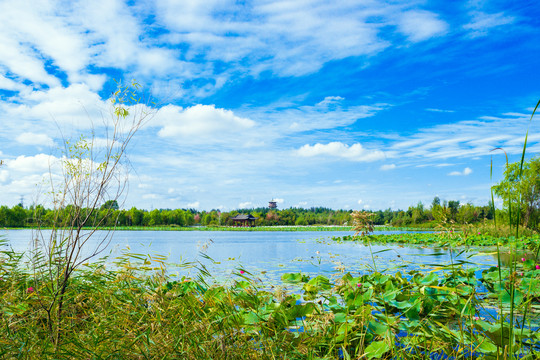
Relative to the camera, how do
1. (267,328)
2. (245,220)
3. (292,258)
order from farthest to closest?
(245,220)
(292,258)
(267,328)

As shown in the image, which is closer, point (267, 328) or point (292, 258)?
point (267, 328)

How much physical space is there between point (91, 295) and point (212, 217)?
62.7 m

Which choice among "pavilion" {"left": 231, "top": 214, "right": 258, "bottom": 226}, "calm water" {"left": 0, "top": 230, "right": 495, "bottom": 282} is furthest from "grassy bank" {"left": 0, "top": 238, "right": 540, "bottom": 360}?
"pavilion" {"left": 231, "top": 214, "right": 258, "bottom": 226}

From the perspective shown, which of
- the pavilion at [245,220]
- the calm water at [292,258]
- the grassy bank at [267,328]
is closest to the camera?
the grassy bank at [267,328]

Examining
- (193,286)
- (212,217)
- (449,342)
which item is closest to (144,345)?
(193,286)

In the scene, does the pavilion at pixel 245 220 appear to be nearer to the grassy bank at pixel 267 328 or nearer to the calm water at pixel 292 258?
the calm water at pixel 292 258

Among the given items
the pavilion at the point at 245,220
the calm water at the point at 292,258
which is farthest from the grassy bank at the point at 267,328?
the pavilion at the point at 245,220

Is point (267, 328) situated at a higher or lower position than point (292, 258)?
higher

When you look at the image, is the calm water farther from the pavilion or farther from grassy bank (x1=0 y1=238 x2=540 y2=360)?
the pavilion

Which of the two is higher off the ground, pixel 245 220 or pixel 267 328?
pixel 267 328

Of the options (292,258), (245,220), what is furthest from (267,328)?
(245,220)

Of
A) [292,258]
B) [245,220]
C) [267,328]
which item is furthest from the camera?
[245,220]

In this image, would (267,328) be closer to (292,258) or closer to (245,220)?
(292,258)

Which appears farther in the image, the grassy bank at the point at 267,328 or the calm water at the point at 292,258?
the calm water at the point at 292,258
